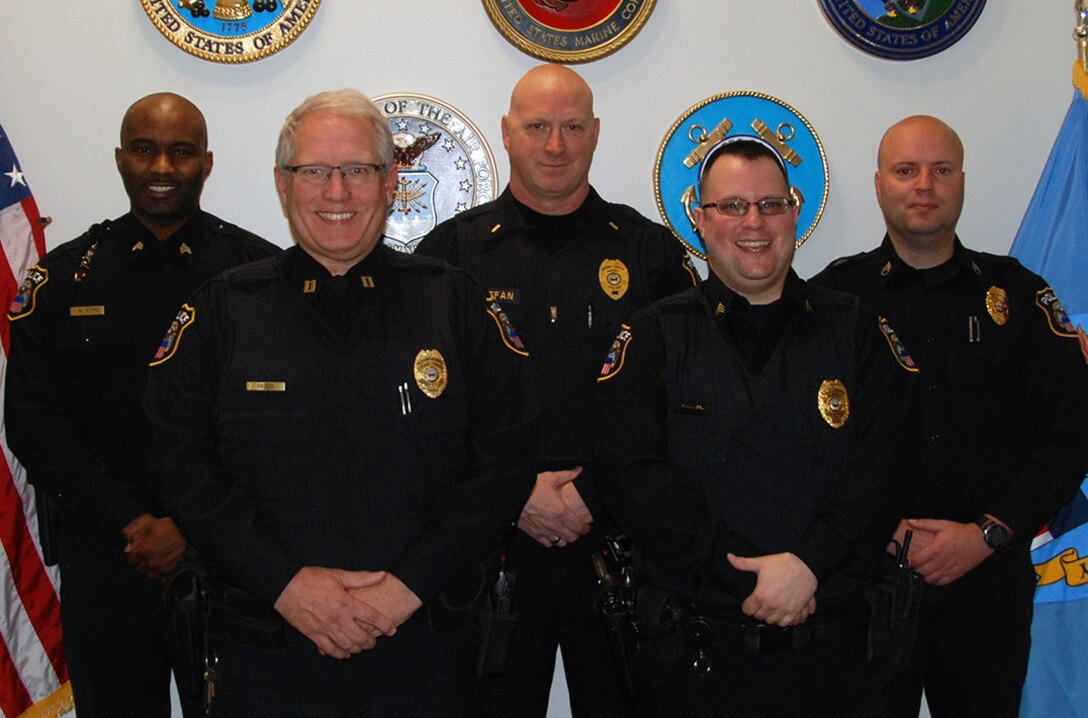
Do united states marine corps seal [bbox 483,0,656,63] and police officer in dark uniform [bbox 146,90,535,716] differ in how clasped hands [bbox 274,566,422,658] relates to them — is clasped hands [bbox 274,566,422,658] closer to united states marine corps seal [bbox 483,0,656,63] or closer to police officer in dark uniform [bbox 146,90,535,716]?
police officer in dark uniform [bbox 146,90,535,716]

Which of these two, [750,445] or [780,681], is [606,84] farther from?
[780,681]

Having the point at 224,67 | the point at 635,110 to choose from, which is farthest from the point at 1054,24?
the point at 224,67

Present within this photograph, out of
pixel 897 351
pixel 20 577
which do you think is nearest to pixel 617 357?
pixel 897 351

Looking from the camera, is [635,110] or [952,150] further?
[635,110]

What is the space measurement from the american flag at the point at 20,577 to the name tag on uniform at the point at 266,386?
50.2 inches

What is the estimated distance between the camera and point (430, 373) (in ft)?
6.66

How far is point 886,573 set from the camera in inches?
87.9

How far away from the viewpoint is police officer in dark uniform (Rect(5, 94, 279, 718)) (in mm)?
2510

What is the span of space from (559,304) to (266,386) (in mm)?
945

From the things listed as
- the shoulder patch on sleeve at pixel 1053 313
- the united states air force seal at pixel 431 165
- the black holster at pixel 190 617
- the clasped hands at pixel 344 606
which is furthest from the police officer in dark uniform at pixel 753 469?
the united states air force seal at pixel 431 165

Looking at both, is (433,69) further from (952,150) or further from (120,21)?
(952,150)

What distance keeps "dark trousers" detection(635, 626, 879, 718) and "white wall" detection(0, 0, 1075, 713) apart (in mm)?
1730

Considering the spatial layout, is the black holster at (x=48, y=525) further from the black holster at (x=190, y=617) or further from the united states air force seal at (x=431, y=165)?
the united states air force seal at (x=431, y=165)

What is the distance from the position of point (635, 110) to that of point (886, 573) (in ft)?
6.02
